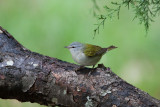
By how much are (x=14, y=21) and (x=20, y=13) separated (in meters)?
0.26

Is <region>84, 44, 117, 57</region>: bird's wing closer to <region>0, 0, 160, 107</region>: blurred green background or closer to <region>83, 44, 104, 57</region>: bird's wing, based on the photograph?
<region>83, 44, 104, 57</region>: bird's wing

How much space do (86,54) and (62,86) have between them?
82cm

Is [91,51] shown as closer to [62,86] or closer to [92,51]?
[92,51]

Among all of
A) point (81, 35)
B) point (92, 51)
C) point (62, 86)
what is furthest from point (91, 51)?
point (81, 35)

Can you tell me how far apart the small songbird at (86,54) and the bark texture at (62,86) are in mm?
505

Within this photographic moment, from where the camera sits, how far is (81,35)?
22.3ft

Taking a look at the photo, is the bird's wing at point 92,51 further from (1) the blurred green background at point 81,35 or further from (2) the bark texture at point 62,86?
(1) the blurred green background at point 81,35

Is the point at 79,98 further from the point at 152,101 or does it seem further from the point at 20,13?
the point at 20,13

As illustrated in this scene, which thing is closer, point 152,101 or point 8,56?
point 152,101

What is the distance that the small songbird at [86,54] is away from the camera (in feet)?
13.6

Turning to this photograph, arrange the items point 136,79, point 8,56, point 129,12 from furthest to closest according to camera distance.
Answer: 1. point 129,12
2. point 136,79
3. point 8,56

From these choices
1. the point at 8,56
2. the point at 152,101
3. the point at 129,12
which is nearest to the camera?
the point at 152,101

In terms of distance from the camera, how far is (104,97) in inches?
135

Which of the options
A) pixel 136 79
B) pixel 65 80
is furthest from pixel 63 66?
pixel 136 79
